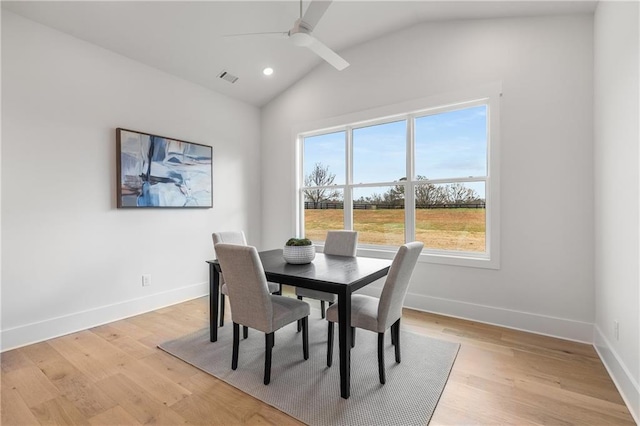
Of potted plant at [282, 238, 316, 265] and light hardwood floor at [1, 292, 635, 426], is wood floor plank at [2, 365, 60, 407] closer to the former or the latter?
light hardwood floor at [1, 292, 635, 426]

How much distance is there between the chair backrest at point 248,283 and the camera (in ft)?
6.54

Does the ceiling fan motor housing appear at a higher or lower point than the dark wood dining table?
higher

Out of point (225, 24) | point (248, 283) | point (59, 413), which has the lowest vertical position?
point (59, 413)

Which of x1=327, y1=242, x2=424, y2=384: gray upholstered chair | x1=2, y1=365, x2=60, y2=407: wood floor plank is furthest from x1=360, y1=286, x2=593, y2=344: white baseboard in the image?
x1=2, y1=365, x2=60, y2=407: wood floor plank

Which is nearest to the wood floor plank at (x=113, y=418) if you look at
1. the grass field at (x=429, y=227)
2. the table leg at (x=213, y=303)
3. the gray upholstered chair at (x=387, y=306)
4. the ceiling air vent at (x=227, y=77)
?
the table leg at (x=213, y=303)

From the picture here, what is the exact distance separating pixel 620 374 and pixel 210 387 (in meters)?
2.70

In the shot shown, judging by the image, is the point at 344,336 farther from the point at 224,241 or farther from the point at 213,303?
the point at 224,241

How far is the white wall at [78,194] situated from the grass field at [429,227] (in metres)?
2.22

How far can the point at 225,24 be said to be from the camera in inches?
130

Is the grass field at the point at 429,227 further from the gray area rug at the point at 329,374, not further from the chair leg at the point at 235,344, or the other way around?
the chair leg at the point at 235,344

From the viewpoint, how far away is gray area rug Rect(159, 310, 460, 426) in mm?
1789

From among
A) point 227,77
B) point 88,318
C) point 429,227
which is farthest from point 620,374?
point 227,77

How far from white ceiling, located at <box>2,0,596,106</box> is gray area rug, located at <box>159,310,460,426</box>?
305 centimetres

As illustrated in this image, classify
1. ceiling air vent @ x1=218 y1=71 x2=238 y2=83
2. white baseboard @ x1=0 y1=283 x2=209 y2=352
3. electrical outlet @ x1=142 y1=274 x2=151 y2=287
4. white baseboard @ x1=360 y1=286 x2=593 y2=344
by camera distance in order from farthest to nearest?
ceiling air vent @ x1=218 y1=71 x2=238 y2=83 → electrical outlet @ x1=142 y1=274 x2=151 y2=287 → white baseboard @ x1=360 y1=286 x2=593 y2=344 → white baseboard @ x1=0 y1=283 x2=209 y2=352
